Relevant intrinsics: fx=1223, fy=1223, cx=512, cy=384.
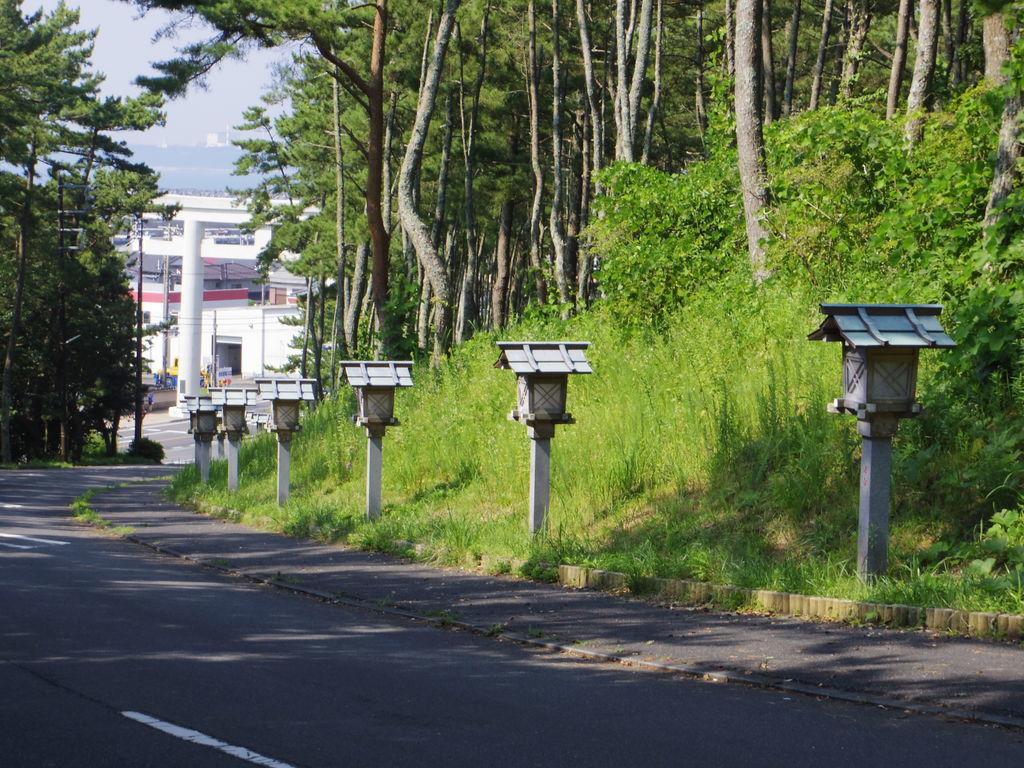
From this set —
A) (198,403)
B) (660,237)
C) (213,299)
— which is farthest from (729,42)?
(213,299)

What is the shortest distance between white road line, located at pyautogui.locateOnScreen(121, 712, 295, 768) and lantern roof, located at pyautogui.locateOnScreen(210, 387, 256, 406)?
19.4 m

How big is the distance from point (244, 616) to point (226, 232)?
17842 centimetres

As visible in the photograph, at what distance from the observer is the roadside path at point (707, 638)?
285 inches

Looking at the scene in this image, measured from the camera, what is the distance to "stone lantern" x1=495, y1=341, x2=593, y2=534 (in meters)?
13.4

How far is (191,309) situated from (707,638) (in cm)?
10789

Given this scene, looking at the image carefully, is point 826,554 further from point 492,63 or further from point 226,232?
point 226,232

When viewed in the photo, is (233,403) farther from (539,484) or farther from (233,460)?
(539,484)

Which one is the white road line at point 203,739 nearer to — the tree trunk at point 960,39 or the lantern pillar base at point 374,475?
the lantern pillar base at point 374,475

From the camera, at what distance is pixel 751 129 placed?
1812cm

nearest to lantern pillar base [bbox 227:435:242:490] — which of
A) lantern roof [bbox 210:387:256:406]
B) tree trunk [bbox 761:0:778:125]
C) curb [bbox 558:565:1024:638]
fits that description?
lantern roof [bbox 210:387:256:406]

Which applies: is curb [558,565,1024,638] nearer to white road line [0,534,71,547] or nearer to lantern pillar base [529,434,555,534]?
lantern pillar base [529,434,555,534]

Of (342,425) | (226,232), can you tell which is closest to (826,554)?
(342,425)

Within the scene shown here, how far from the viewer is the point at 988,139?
15781mm

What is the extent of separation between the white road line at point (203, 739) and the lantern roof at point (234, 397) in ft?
63.6
